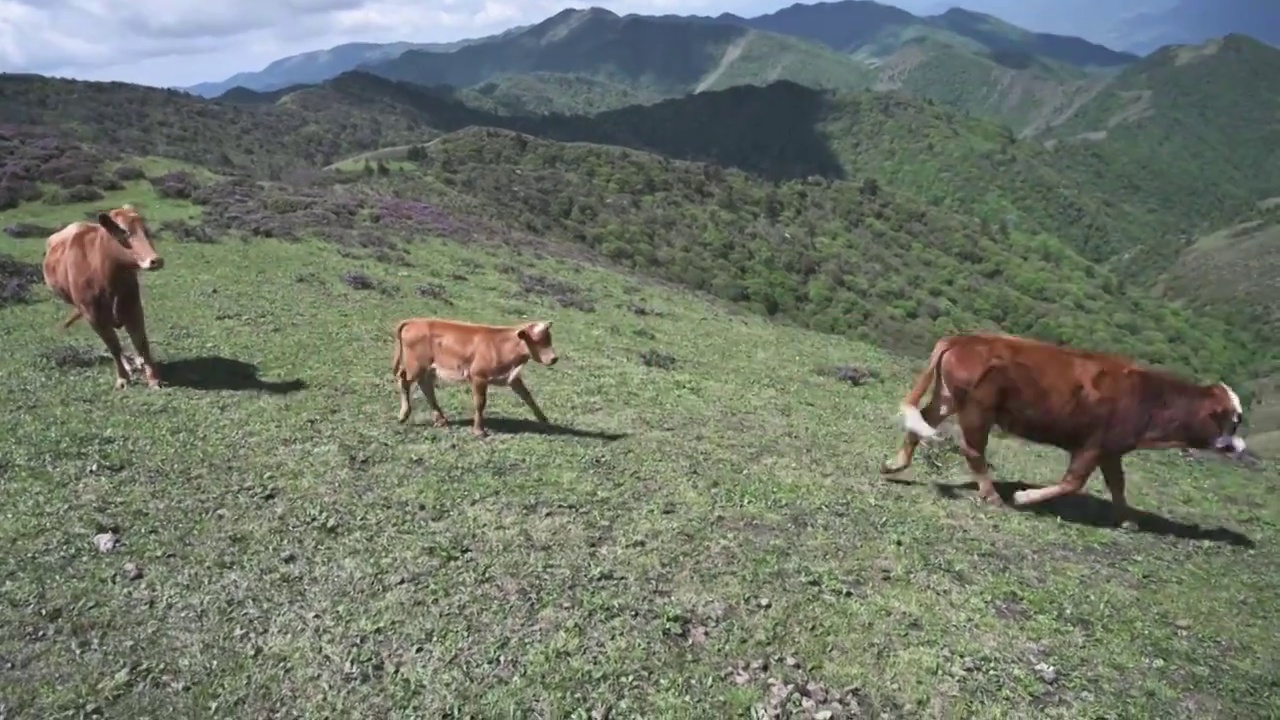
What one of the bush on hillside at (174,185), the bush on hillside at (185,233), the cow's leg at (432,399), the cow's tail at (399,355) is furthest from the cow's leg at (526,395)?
the bush on hillside at (174,185)

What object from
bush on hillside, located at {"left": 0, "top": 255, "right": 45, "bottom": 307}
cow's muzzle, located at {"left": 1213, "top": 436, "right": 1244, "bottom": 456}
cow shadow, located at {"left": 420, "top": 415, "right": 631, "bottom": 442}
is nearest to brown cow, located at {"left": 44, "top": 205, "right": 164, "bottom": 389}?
cow shadow, located at {"left": 420, "top": 415, "right": 631, "bottom": 442}

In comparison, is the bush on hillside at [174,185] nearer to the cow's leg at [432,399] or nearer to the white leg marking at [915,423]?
the cow's leg at [432,399]

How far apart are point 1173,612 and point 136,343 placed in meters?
15.0

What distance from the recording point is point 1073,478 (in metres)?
11.5

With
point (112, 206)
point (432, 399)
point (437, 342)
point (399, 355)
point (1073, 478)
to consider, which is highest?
point (112, 206)

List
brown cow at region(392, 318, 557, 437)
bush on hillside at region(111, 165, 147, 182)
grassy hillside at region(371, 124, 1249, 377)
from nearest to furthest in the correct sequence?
brown cow at region(392, 318, 557, 437), bush on hillside at region(111, 165, 147, 182), grassy hillside at region(371, 124, 1249, 377)

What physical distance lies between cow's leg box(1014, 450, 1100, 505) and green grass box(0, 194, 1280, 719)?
335 millimetres

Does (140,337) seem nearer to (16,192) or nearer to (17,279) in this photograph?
(17,279)

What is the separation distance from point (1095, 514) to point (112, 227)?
1521 centimetres

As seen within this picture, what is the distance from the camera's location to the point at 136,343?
14.2 metres

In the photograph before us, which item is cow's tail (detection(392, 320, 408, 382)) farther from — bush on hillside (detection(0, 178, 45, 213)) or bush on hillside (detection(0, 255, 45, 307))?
bush on hillside (detection(0, 178, 45, 213))

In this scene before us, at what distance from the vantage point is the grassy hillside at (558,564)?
7.58 meters

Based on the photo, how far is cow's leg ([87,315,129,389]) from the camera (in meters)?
14.0

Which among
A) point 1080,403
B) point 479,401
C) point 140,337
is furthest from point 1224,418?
point 140,337
